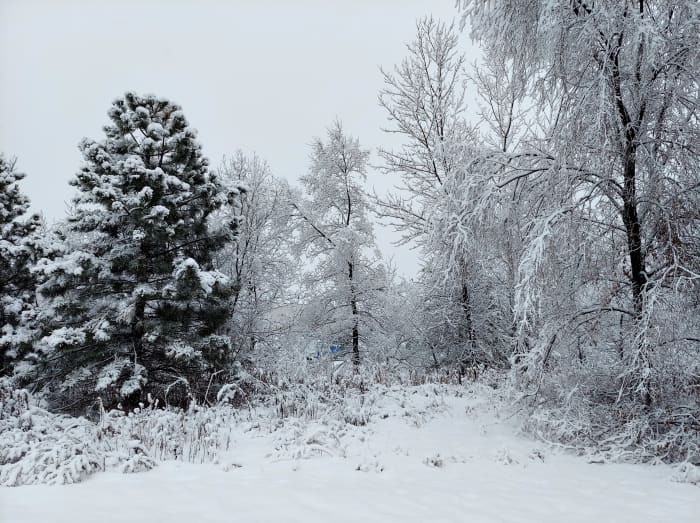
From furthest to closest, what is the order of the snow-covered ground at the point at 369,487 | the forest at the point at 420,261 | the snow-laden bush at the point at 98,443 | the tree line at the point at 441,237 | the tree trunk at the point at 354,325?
the tree trunk at the point at 354,325 → the tree line at the point at 441,237 → the forest at the point at 420,261 → the snow-laden bush at the point at 98,443 → the snow-covered ground at the point at 369,487

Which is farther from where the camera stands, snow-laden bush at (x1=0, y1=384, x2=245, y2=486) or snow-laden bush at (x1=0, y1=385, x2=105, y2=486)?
snow-laden bush at (x1=0, y1=384, x2=245, y2=486)

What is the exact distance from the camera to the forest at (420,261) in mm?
5113

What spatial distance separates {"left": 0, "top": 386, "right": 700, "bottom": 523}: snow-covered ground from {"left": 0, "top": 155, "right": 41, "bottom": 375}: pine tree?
6.73 meters

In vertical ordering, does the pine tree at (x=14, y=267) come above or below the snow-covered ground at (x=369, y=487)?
above

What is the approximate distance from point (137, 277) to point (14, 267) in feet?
13.9

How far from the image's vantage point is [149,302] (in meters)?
9.22

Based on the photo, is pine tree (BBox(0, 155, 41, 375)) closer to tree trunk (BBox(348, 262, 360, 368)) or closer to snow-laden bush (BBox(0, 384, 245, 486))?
snow-laden bush (BBox(0, 384, 245, 486))

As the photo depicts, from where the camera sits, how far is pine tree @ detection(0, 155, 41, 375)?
9391 mm

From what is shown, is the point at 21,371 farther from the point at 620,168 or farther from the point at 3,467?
the point at 620,168

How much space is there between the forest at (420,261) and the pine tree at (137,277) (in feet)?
0.17

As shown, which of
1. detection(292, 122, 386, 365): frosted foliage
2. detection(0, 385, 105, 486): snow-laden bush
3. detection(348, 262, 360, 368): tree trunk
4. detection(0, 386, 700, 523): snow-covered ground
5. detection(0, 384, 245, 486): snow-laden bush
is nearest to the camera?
detection(0, 386, 700, 523): snow-covered ground

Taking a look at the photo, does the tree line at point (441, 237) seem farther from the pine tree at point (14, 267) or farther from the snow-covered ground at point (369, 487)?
the snow-covered ground at point (369, 487)

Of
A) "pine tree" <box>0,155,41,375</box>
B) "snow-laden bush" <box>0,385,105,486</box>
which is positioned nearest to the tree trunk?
"pine tree" <box>0,155,41,375</box>

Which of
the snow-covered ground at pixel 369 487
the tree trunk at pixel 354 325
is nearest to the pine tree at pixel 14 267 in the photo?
the snow-covered ground at pixel 369 487
